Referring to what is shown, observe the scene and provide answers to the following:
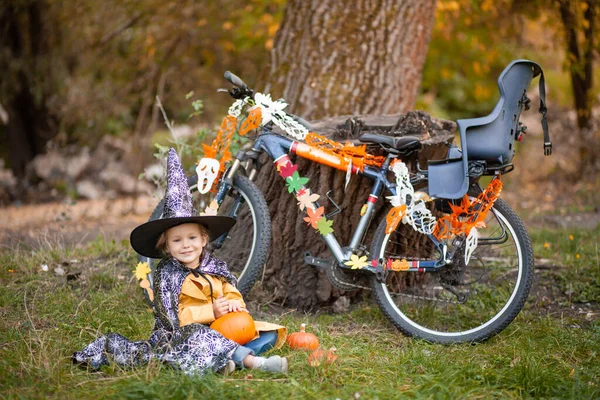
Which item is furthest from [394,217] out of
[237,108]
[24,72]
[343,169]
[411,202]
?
[24,72]

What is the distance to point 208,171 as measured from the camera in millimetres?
3990

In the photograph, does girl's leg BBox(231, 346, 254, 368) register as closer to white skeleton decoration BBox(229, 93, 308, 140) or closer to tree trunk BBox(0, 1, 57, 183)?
white skeleton decoration BBox(229, 93, 308, 140)

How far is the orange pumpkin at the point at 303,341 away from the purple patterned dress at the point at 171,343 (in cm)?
39

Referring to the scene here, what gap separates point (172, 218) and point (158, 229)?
13cm

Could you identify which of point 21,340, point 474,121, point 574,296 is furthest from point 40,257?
point 574,296

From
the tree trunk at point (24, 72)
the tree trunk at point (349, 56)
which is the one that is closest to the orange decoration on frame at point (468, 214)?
the tree trunk at point (349, 56)

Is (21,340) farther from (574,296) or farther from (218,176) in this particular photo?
(574,296)

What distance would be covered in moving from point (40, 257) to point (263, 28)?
561 cm

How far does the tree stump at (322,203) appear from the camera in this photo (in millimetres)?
4211

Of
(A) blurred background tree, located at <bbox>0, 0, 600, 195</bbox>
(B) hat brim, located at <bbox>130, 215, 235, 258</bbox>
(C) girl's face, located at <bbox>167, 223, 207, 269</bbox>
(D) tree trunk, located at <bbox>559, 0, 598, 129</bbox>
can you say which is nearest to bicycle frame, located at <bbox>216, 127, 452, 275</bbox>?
(B) hat brim, located at <bbox>130, 215, 235, 258</bbox>

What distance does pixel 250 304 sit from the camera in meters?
4.31

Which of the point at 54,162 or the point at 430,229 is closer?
the point at 430,229

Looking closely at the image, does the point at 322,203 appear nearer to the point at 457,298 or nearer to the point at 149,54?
the point at 457,298

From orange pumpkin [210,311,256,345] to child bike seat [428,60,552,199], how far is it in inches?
50.3
